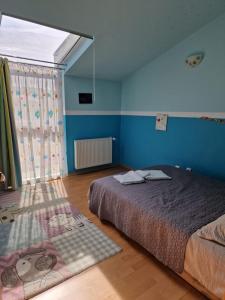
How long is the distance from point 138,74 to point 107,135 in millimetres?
1360

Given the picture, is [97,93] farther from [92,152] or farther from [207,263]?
[207,263]

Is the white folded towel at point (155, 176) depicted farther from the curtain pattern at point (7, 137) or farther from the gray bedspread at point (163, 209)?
the curtain pattern at point (7, 137)

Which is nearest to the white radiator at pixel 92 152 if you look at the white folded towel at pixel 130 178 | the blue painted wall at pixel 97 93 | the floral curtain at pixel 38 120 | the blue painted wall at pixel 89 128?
the blue painted wall at pixel 89 128

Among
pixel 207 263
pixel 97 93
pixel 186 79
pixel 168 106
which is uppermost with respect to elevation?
pixel 186 79

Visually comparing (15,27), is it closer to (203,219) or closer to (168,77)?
(168,77)

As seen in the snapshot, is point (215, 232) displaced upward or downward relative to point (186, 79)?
downward

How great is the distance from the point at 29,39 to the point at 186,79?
2252 mm

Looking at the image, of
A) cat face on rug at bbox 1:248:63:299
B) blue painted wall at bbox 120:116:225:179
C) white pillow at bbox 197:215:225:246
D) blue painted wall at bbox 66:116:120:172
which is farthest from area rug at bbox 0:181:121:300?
blue painted wall at bbox 120:116:225:179

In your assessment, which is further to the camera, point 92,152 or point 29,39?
point 92,152

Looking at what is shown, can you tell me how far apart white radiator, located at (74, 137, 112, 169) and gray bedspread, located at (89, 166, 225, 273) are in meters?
1.32

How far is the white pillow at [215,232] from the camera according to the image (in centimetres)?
122

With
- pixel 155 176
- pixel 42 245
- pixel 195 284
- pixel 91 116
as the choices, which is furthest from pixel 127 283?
pixel 91 116

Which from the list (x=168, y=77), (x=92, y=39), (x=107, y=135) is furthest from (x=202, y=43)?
(x=107, y=135)

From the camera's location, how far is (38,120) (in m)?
3.07
